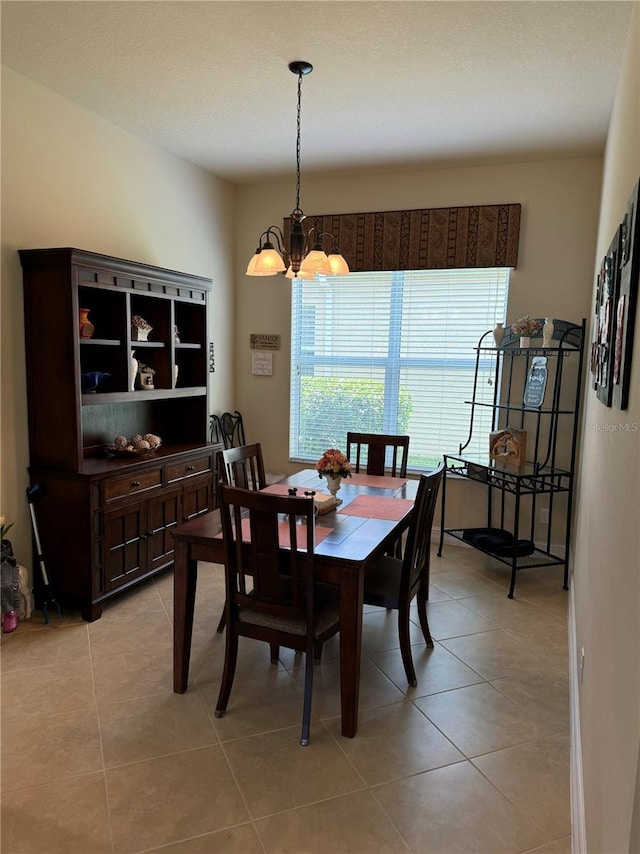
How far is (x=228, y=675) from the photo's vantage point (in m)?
2.41

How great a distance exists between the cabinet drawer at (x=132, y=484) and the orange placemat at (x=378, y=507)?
1327mm

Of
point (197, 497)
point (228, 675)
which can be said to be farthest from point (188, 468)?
point (228, 675)

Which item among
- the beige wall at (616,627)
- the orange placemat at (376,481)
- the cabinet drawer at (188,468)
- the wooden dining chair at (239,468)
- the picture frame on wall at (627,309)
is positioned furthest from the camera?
the cabinet drawer at (188,468)

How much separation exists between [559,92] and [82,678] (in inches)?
150

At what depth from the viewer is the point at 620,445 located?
1.64 m

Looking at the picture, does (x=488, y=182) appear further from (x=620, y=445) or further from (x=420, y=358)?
(x=620, y=445)

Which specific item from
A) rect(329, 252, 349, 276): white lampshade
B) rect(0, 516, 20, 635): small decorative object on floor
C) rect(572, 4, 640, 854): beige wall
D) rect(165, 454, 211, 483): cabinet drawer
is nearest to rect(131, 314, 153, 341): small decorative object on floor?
rect(165, 454, 211, 483): cabinet drawer

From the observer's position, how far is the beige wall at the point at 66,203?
3.03 metres

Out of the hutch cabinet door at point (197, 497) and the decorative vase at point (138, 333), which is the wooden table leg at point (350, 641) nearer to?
the hutch cabinet door at point (197, 497)

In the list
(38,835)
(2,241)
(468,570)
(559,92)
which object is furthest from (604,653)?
(2,241)

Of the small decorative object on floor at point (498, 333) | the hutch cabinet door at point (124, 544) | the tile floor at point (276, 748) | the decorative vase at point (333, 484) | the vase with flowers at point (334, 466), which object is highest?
the small decorative object on floor at point (498, 333)

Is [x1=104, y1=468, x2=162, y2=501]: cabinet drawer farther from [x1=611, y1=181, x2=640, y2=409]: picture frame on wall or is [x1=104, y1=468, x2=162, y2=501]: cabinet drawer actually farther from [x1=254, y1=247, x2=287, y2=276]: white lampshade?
[x1=611, y1=181, x2=640, y2=409]: picture frame on wall

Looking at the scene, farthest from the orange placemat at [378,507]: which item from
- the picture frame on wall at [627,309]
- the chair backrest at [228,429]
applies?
the chair backrest at [228,429]

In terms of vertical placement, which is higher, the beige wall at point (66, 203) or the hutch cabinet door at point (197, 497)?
the beige wall at point (66, 203)
